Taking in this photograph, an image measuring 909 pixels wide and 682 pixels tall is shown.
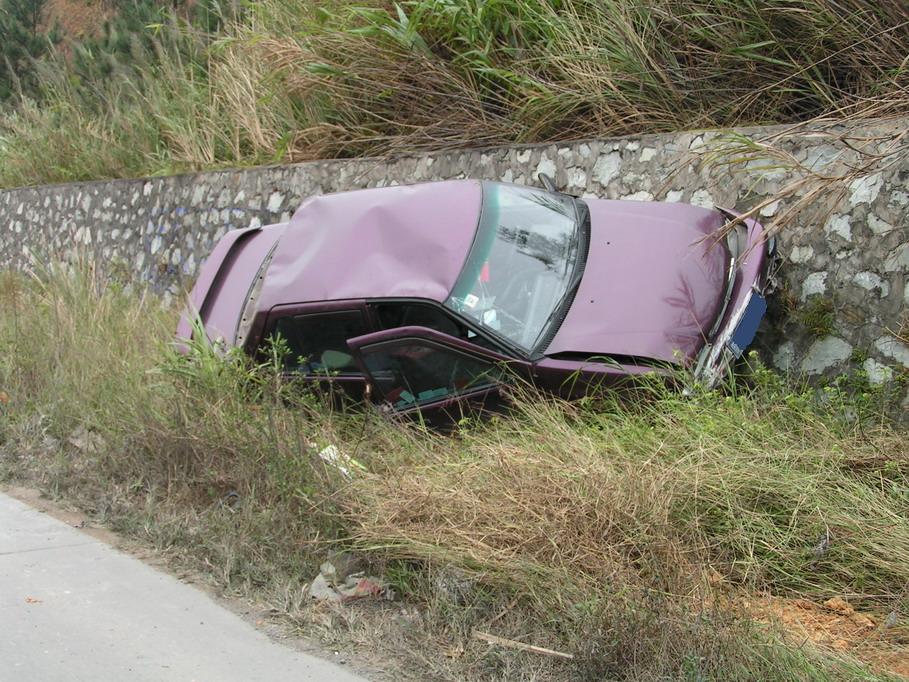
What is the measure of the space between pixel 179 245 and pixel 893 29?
785cm

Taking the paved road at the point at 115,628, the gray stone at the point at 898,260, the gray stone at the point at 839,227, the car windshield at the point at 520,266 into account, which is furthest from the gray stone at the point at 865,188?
the paved road at the point at 115,628

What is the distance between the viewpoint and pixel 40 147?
578 inches

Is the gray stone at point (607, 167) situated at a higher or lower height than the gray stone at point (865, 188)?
lower

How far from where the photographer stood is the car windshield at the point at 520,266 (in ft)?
17.6

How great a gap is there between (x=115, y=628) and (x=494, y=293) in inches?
102

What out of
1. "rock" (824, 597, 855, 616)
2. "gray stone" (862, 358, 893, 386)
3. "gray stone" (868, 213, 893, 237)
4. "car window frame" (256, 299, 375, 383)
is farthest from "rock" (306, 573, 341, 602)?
"gray stone" (868, 213, 893, 237)

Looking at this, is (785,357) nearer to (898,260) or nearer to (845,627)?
(898,260)

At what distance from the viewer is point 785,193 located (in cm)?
515

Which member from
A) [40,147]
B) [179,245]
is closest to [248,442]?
[179,245]

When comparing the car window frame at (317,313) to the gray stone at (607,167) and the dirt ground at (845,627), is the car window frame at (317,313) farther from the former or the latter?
the gray stone at (607,167)

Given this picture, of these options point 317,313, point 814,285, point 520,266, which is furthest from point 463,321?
point 814,285

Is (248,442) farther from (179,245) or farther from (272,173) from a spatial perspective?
(179,245)

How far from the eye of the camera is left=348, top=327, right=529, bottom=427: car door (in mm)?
5184

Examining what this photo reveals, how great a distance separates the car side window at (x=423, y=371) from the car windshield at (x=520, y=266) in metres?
0.24
